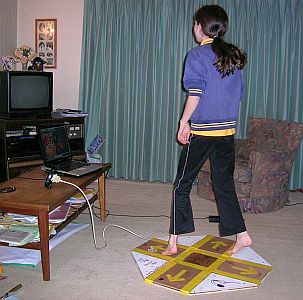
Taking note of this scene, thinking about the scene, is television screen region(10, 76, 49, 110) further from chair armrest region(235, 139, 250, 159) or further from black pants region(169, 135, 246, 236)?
black pants region(169, 135, 246, 236)

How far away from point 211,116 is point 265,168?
1.44 m

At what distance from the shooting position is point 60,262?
2617mm

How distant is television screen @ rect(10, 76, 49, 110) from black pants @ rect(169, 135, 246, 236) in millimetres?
2080

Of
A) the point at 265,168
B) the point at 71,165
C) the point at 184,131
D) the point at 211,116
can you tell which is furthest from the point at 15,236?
the point at 265,168

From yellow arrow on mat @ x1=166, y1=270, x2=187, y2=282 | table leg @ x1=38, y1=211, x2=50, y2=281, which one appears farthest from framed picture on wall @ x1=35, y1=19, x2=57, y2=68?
yellow arrow on mat @ x1=166, y1=270, x2=187, y2=282

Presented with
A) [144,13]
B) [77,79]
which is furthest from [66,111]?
[144,13]

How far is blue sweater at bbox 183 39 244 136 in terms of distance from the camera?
2.46 m

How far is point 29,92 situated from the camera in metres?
4.16

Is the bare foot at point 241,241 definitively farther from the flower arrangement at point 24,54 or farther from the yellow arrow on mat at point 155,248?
the flower arrangement at point 24,54

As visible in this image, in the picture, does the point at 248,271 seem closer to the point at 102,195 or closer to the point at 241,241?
the point at 241,241

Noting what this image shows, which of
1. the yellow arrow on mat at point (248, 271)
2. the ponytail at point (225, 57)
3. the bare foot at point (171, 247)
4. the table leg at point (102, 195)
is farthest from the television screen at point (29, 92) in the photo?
the yellow arrow on mat at point (248, 271)

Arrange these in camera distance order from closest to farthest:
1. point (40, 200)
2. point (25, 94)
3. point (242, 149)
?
point (40, 200) → point (25, 94) → point (242, 149)

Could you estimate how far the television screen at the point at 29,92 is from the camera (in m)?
4.04

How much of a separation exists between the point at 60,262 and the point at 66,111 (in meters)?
2.29
